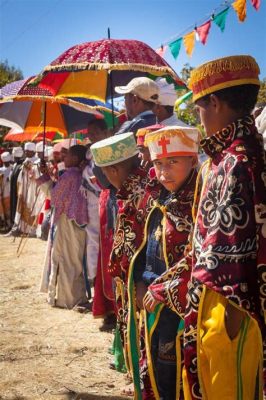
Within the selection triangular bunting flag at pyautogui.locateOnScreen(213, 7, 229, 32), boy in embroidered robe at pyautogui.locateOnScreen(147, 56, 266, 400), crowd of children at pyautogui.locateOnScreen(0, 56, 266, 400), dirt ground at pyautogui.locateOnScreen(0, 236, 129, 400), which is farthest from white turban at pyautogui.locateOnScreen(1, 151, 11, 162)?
boy in embroidered robe at pyautogui.locateOnScreen(147, 56, 266, 400)

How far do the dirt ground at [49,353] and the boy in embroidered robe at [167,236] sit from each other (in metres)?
1.22

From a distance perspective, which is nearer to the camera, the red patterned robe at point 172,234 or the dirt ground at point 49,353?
the red patterned robe at point 172,234

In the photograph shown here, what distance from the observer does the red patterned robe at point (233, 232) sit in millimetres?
1762

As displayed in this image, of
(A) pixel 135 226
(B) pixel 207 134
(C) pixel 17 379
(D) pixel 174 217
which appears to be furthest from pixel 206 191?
(C) pixel 17 379

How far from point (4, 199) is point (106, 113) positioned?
759 cm

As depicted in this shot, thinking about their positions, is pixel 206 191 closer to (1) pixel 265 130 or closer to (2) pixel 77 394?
(1) pixel 265 130

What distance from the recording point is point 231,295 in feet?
Answer: 5.71

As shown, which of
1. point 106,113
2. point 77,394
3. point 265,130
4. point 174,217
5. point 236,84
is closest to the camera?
point 236,84

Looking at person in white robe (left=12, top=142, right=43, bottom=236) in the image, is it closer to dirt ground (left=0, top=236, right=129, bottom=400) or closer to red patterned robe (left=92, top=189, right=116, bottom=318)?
dirt ground (left=0, top=236, right=129, bottom=400)

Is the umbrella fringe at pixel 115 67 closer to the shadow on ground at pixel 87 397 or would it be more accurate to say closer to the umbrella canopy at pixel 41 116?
the shadow on ground at pixel 87 397

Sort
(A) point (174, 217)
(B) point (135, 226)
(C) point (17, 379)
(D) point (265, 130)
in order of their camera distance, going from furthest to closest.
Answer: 1. (C) point (17, 379)
2. (D) point (265, 130)
3. (B) point (135, 226)
4. (A) point (174, 217)

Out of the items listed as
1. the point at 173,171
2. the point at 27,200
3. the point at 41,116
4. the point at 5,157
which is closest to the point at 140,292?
the point at 173,171

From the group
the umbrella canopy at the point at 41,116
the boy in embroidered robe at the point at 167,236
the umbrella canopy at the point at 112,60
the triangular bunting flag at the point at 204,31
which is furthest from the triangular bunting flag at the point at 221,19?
the boy in embroidered robe at the point at 167,236

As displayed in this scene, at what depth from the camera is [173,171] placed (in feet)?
8.74
